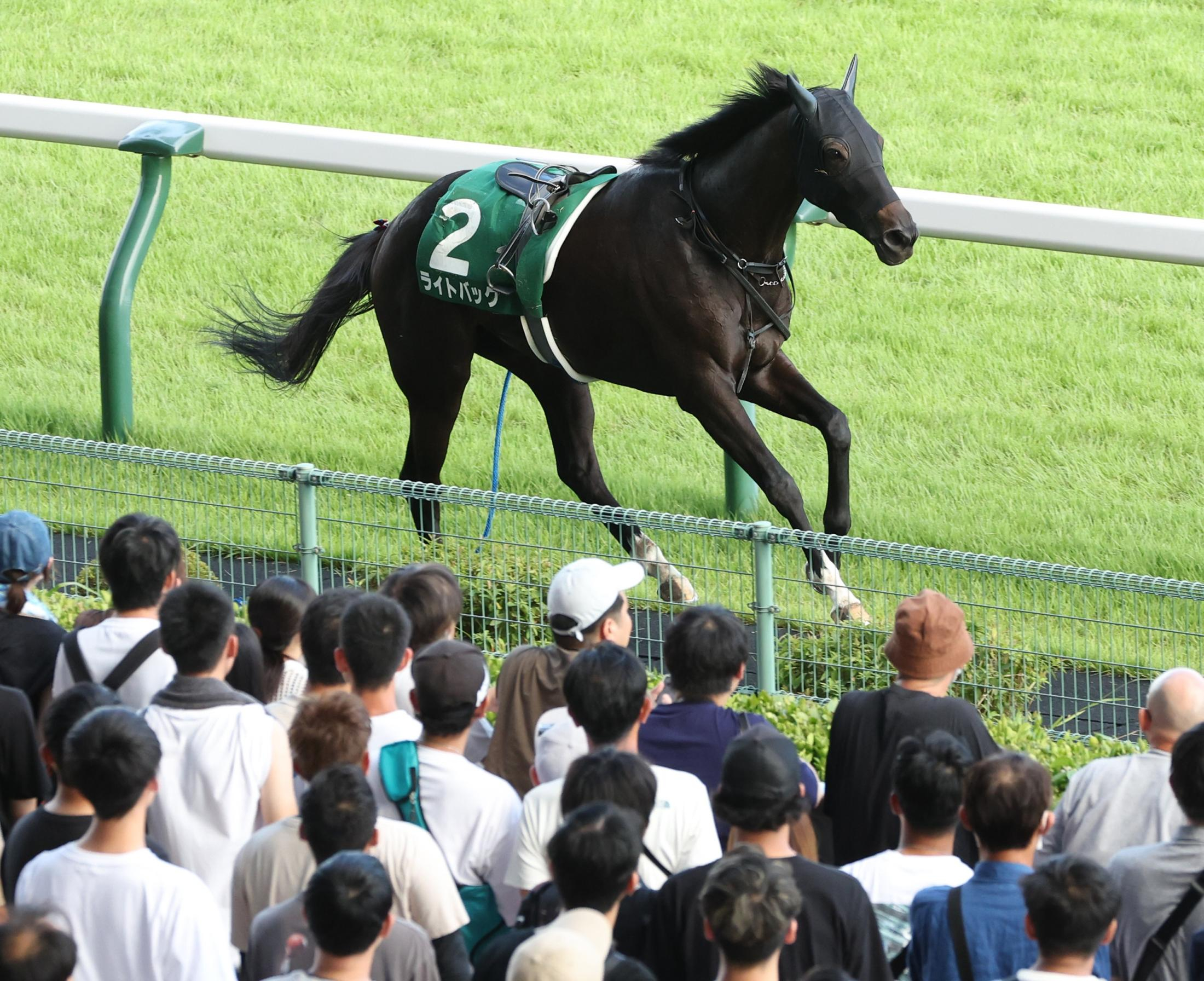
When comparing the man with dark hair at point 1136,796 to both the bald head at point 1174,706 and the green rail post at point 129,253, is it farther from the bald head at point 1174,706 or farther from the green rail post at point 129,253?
the green rail post at point 129,253

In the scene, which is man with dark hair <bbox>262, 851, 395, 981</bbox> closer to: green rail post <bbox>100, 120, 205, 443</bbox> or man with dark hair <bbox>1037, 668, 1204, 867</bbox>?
man with dark hair <bbox>1037, 668, 1204, 867</bbox>

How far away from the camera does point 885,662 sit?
5.98 m

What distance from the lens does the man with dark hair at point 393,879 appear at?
3.71m

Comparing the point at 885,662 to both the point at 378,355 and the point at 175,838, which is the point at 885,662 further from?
the point at 378,355

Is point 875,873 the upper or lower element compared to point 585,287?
lower

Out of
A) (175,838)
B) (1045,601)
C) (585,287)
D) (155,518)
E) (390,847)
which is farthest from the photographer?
(585,287)

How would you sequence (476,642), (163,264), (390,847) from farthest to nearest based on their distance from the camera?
(163,264), (476,642), (390,847)

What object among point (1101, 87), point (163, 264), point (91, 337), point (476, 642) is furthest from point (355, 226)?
point (476, 642)

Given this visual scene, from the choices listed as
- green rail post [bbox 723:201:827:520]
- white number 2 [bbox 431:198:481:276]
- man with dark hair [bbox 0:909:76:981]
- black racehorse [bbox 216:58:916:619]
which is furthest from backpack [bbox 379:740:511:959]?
green rail post [bbox 723:201:827:520]

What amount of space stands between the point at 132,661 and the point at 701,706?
127cm

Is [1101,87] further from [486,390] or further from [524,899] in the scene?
[524,899]

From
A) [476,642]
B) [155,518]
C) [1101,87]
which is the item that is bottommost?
[476,642]

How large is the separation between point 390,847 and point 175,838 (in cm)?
59

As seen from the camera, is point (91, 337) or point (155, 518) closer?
point (155, 518)
